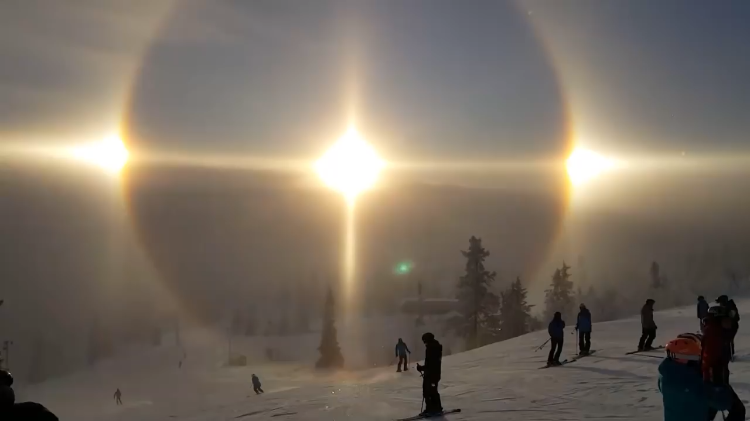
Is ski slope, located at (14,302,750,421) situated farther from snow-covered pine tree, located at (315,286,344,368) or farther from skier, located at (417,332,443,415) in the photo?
snow-covered pine tree, located at (315,286,344,368)

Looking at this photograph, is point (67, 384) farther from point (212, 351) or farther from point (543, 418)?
point (543, 418)

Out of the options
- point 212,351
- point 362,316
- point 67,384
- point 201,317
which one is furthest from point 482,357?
point 201,317

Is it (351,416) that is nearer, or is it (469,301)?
(351,416)

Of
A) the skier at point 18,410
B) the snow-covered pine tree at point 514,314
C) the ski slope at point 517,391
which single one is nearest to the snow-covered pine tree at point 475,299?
the snow-covered pine tree at point 514,314

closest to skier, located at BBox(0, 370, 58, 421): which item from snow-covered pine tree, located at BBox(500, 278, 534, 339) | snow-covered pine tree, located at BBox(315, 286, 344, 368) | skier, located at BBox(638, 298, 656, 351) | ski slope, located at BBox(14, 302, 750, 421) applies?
ski slope, located at BBox(14, 302, 750, 421)

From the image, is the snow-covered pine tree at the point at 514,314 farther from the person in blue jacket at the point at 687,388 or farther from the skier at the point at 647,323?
the person in blue jacket at the point at 687,388

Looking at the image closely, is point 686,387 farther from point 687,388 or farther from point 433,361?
point 433,361

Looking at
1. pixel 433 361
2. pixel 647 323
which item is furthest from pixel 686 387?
pixel 647 323
